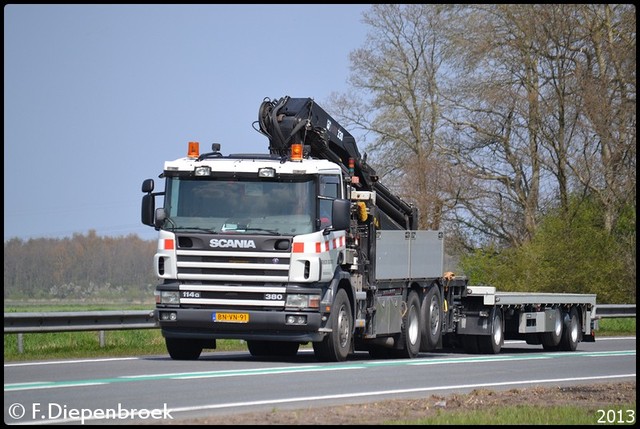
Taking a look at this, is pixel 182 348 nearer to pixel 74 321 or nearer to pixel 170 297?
pixel 170 297

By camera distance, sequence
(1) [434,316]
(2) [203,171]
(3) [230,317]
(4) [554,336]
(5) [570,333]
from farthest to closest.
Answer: (5) [570,333] < (4) [554,336] < (1) [434,316] < (2) [203,171] < (3) [230,317]

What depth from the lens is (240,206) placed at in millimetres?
19000

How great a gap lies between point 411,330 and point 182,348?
476cm

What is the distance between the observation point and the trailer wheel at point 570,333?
91.2 feet

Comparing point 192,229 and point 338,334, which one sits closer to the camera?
point 192,229

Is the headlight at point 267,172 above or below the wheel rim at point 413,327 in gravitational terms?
above

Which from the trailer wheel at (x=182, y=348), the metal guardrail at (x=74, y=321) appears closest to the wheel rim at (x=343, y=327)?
the trailer wheel at (x=182, y=348)

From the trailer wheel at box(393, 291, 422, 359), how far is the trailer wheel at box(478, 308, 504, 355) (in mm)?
2189

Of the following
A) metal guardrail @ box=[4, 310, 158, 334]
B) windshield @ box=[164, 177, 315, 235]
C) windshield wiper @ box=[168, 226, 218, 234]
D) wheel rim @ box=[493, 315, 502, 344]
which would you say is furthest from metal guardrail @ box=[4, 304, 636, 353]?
wheel rim @ box=[493, 315, 502, 344]

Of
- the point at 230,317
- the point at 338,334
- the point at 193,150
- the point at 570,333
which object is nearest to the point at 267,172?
the point at 193,150

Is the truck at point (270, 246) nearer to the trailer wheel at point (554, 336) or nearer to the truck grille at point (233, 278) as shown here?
the truck grille at point (233, 278)

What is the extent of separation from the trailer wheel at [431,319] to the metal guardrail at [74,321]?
16.5ft

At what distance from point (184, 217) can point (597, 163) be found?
2897cm

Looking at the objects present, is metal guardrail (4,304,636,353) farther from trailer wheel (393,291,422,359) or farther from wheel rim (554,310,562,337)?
wheel rim (554,310,562,337)
